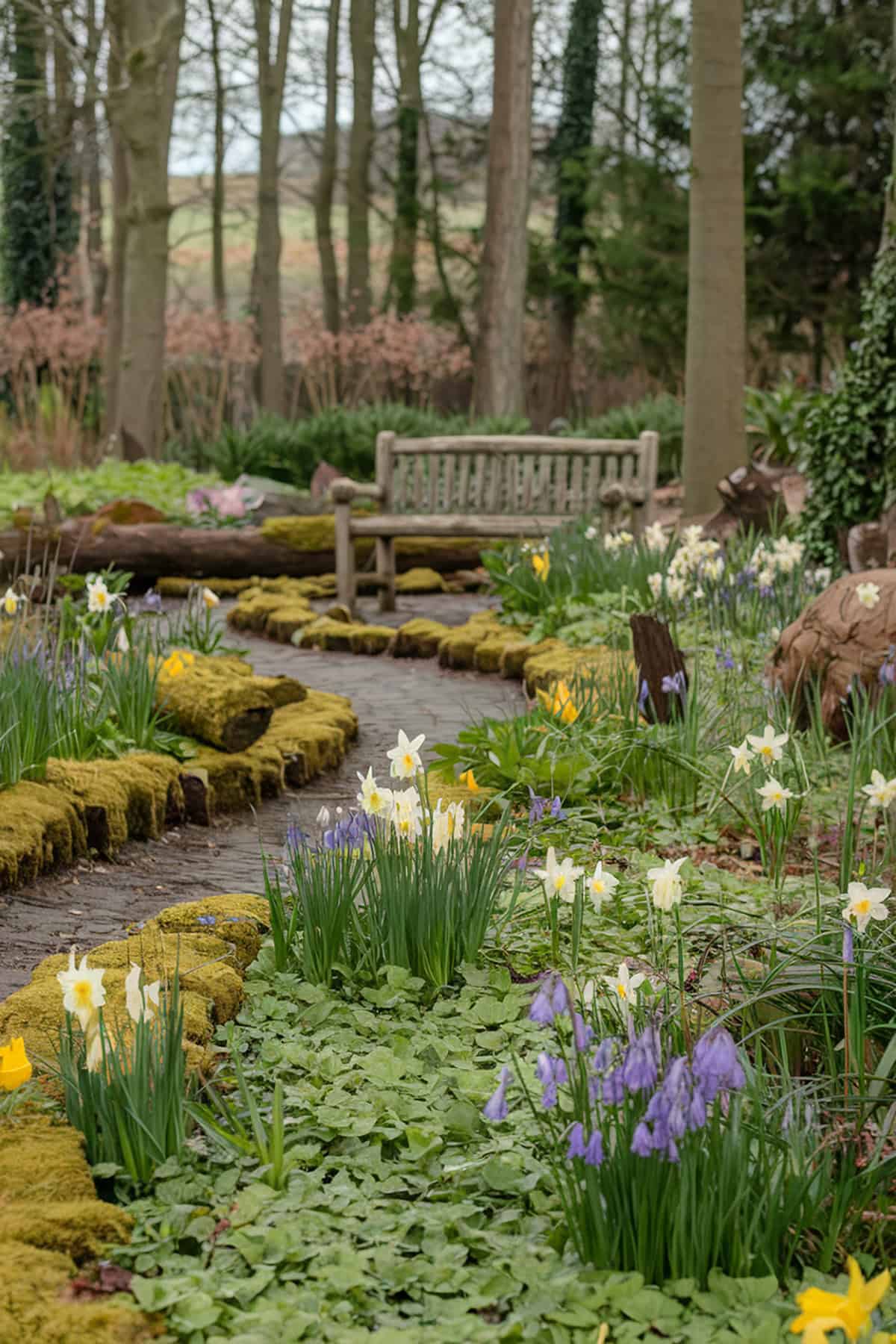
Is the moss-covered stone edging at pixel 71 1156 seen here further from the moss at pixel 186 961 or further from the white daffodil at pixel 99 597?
the white daffodil at pixel 99 597

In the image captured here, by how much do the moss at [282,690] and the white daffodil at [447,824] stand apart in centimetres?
274

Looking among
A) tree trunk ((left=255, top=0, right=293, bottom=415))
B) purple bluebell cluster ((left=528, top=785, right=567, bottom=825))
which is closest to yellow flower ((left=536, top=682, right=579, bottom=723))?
purple bluebell cluster ((left=528, top=785, right=567, bottom=825))

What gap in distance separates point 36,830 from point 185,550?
6290 mm

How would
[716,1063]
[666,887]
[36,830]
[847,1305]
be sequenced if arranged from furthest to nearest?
[36,830]
[666,887]
[716,1063]
[847,1305]

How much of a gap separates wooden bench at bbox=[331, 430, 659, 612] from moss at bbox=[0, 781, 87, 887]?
500cm

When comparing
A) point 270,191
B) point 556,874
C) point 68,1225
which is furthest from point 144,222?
point 68,1225

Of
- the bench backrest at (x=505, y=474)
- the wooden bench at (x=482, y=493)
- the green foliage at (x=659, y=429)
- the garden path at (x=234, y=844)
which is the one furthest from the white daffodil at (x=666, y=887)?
the green foliage at (x=659, y=429)

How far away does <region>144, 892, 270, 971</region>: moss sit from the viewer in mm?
3143

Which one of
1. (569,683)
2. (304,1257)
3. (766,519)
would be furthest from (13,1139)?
(766,519)

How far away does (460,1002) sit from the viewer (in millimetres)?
2918

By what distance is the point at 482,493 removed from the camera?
31.6ft

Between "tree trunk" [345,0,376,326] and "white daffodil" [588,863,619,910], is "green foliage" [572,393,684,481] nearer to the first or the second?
"tree trunk" [345,0,376,326]

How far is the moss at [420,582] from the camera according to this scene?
1051cm

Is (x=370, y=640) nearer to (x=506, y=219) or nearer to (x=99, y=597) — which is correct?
(x=99, y=597)
